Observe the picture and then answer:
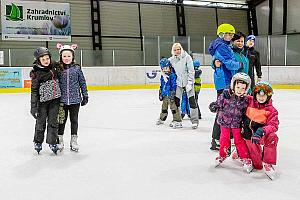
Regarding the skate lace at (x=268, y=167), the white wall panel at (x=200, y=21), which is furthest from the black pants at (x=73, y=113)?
the white wall panel at (x=200, y=21)

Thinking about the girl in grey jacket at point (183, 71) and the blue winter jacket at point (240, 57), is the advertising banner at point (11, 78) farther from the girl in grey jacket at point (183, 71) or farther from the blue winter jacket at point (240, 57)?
the blue winter jacket at point (240, 57)

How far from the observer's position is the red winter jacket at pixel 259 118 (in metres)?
2.96

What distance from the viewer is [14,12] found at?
54.3 feet

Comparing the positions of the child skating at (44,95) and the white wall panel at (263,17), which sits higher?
the white wall panel at (263,17)

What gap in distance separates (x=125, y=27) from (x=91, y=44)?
2.08 meters

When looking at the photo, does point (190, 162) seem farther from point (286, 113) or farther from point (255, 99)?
point (286, 113)

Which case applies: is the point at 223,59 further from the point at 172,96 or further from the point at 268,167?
the point at 172,96

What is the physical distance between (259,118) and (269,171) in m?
0.43

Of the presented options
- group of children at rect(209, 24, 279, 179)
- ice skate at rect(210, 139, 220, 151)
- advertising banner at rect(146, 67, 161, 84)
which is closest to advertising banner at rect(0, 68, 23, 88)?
advertising banner at rect(146, 67, 161, 84)

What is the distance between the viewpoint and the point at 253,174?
315cm

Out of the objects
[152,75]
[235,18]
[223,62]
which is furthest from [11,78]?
[235,18]

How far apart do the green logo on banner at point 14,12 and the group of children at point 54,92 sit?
14.0 meters

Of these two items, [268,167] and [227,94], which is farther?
[227,94]

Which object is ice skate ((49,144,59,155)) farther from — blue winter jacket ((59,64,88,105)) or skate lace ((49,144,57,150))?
blue winter jacket ((59,64,88,105))
